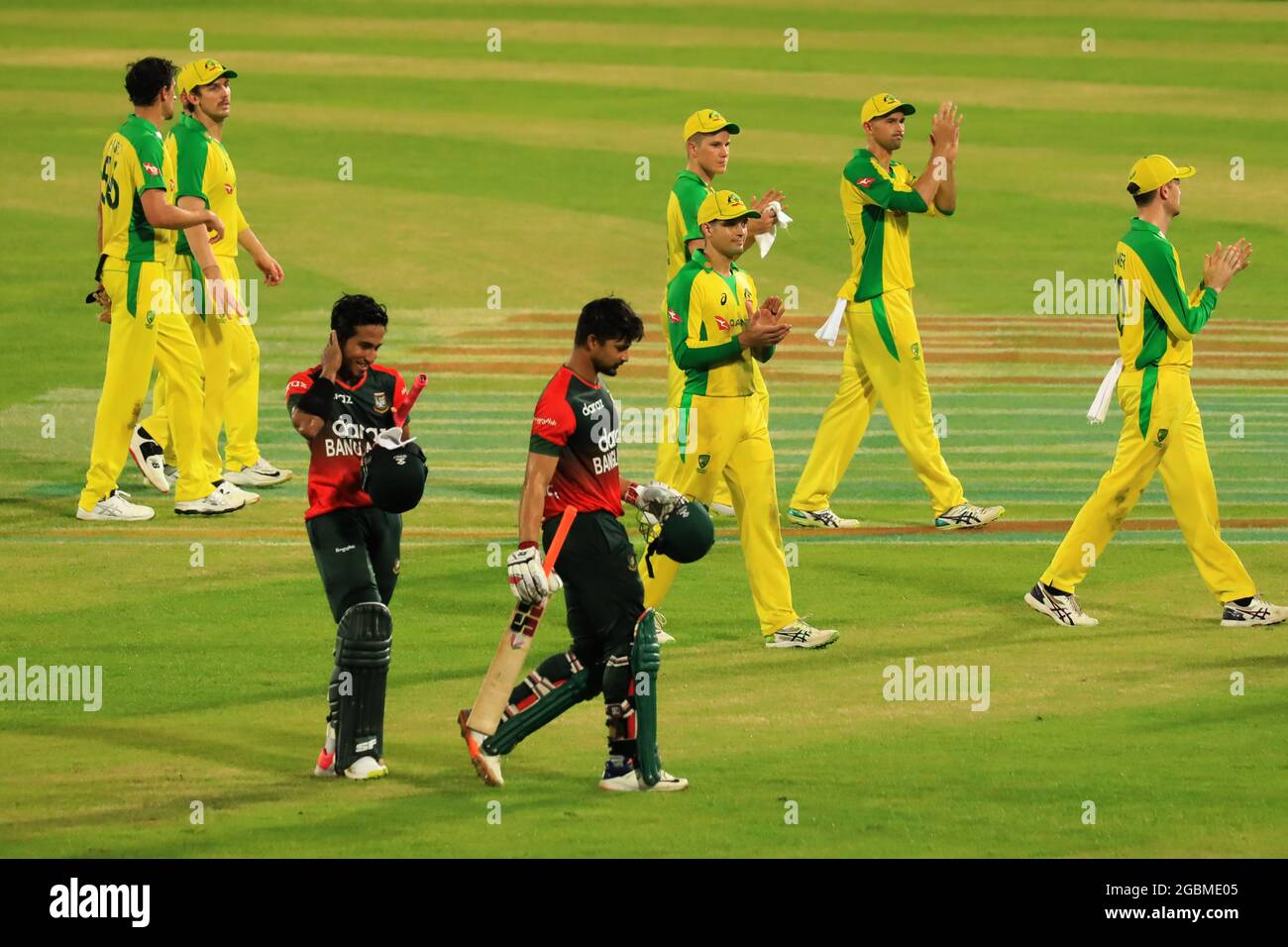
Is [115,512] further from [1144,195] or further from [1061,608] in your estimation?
[1144,195]

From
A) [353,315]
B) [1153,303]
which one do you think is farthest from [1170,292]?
[353,315]

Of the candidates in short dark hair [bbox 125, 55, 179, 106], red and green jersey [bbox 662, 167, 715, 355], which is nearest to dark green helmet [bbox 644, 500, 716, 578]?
red and green jersey [bbox 662, 167, 715, 355]

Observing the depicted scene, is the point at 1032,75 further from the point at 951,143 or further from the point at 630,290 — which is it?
the point at 951,143

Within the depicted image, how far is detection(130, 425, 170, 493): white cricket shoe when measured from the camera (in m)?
17.5

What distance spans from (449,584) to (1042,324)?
40.4 feet

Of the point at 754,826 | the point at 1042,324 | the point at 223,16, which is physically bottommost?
the point at 754,826

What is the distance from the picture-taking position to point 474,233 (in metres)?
29.2

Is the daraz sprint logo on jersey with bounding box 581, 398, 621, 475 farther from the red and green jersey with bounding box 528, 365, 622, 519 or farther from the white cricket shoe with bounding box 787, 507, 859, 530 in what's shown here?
the white cricket shoe with bounding box 787, 507, 859, 530

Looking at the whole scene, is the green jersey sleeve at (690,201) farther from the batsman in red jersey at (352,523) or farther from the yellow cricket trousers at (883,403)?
the batsman in red jersey at (352,523)

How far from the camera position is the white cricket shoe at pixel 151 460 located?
57.5 ft

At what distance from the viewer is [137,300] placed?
16.3 m

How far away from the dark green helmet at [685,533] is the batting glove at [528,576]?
0.88 meters

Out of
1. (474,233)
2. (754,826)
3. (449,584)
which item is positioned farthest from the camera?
(474,233)

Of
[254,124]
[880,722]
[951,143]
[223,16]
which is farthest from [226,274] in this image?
[223,16]
